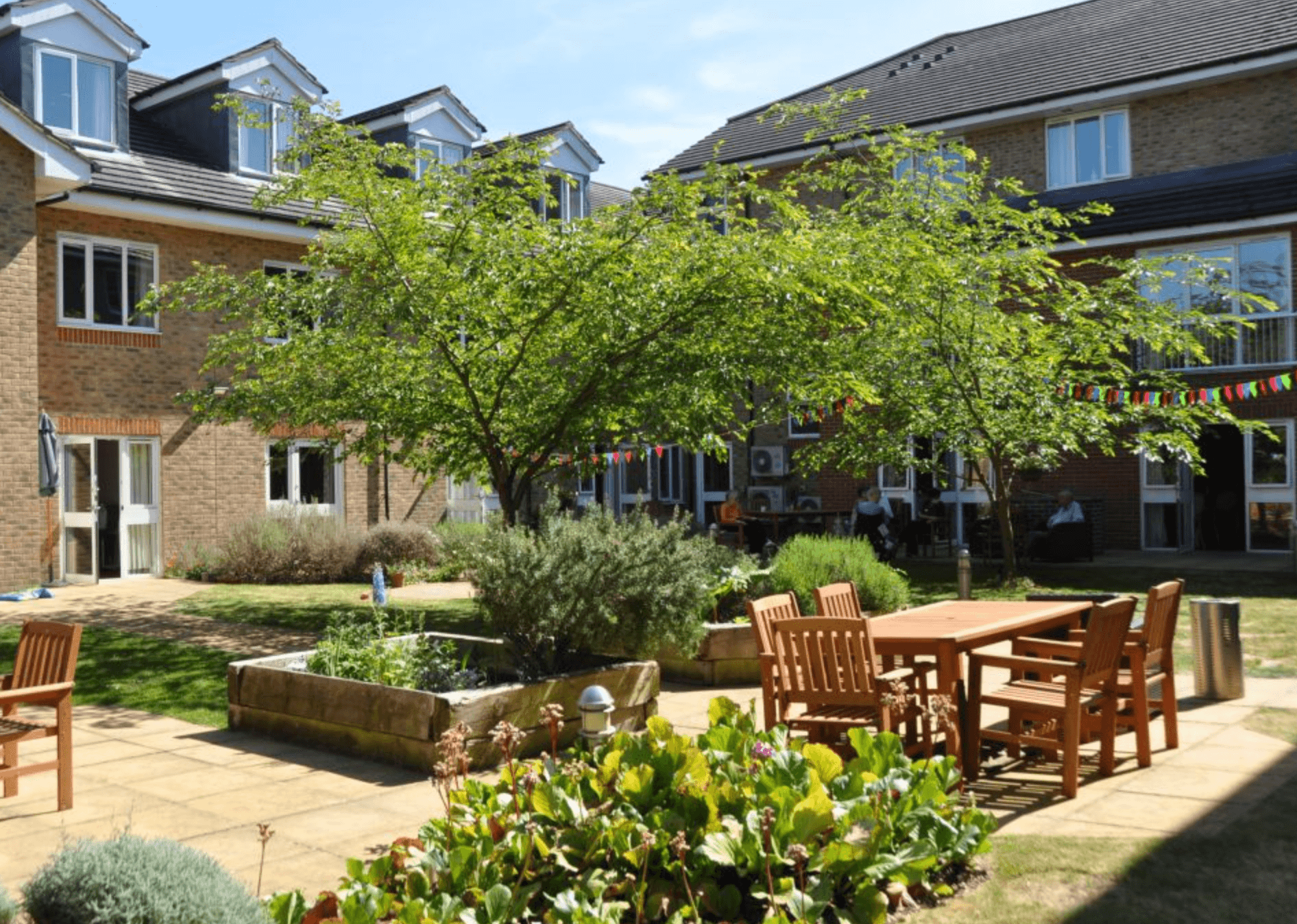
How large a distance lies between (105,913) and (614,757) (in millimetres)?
2070

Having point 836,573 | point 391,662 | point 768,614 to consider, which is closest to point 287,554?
point 836,573

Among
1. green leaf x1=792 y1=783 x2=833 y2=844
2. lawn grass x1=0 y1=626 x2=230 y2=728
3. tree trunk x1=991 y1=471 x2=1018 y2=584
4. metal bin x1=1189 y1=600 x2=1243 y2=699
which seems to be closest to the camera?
green leaf x1=792 y1=783 x2=833 y2=844

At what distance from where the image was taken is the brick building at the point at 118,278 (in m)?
16.3

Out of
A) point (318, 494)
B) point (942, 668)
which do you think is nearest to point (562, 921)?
point (942, 668)

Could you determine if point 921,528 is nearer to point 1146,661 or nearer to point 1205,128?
point 1205,128

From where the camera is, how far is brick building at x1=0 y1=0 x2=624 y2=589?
16266mm

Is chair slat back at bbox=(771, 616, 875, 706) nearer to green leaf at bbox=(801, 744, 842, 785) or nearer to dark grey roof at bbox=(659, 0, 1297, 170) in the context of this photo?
green leaf at bbox=(801, 744, 842, 785)

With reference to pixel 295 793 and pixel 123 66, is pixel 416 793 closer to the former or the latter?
pixel 295 793

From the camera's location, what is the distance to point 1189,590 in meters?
15.5

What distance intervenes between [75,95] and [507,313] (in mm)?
10798

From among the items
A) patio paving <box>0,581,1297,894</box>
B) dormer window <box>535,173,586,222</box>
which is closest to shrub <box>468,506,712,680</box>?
patio paving <box>0,581,1297,894</box>

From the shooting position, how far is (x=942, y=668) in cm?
616

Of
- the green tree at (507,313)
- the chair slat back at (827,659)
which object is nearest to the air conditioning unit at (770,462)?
the green tree at (507,313)

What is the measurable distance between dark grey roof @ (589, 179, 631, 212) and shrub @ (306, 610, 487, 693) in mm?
24123
